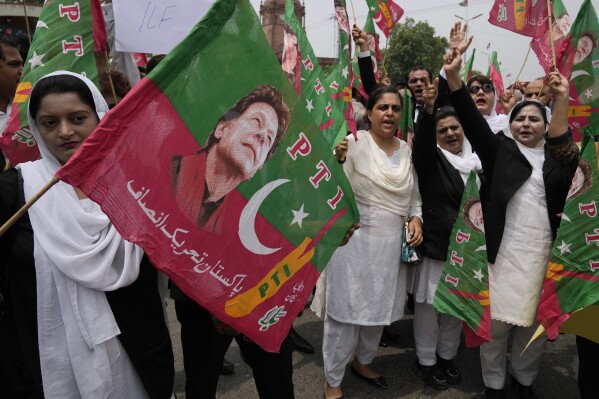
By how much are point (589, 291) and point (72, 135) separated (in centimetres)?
232

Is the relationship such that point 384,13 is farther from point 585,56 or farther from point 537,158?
point 537,158

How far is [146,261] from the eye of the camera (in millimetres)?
1578

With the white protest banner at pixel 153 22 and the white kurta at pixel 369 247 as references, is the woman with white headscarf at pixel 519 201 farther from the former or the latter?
the white protest banner at pixel 153 22

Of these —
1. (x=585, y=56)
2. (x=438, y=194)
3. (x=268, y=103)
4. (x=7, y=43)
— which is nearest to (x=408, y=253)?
(x=438, y=194)

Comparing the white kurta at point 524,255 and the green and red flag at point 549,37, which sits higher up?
the green and red flag at point 549,37

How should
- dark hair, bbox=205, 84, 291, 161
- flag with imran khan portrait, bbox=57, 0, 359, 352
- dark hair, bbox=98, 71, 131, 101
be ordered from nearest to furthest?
flag with imran khan portrait, bbox=57, 0, 359, 352
dark hair, bbox=205, 84, 291, 161
dark hair, bbox=98, 71, 131, 101

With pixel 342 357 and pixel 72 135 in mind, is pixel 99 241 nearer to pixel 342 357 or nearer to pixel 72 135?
pixel 72 135

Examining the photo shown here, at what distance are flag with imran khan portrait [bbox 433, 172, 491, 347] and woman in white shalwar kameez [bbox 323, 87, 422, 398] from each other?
331mm

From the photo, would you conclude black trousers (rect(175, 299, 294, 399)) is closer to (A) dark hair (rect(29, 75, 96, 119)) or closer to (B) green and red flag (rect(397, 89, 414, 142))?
(A) dark hair (rect(29, 75, 96, 119))

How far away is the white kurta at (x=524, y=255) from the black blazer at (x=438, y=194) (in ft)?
1.26

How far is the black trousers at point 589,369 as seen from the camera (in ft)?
7.80

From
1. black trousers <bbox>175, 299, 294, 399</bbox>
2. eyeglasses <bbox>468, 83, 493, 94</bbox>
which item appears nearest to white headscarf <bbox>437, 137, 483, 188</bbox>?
eyeglasses <bbox>468, 83, 493, 94</bbox>

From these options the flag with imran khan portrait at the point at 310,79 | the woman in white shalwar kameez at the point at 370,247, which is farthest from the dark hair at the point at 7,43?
the woman in white shalwar kameez at the point at 370,247

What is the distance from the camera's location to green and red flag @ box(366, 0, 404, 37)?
4832mm
